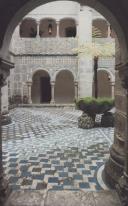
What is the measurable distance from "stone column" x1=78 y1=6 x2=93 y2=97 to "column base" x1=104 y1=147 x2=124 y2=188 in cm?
1378

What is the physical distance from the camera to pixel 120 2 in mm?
3080

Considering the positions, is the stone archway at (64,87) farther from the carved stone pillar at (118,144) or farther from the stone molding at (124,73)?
the stone molding at (124,73)

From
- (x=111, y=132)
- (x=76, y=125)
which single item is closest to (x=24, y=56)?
(x=76, y=125)

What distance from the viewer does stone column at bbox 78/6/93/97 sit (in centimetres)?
1777

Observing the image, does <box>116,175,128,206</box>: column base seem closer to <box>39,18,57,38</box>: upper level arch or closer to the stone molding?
the stone molding

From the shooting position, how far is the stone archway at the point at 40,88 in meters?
20.6

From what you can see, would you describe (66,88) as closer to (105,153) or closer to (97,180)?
(105,153)

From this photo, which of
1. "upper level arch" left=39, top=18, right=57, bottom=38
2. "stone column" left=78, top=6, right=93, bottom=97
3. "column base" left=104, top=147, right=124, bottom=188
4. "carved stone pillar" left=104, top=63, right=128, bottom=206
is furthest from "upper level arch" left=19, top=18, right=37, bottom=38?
"column base" left=104, top=147, right=124, bottom=188

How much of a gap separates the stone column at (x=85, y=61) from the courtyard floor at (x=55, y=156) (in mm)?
7994

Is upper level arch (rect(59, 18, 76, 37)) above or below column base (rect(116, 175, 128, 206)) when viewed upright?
above

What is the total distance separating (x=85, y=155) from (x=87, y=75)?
12168mm

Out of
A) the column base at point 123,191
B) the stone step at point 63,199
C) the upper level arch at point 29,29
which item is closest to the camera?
the column base at point 123,191

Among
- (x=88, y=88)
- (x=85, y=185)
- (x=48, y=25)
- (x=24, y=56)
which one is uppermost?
(x=48, y=25)

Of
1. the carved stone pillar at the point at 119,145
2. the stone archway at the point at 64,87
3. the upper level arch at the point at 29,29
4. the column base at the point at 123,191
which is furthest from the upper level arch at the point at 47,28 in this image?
the column base at the point at 123,191
